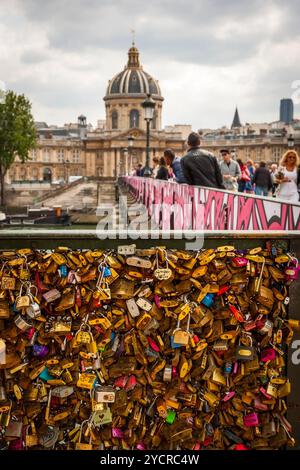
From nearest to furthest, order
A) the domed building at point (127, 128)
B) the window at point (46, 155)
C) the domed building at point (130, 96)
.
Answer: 1. the domed building at point (127, 128)
2. the domed building at point (130, 96)
3. the window at point (46, 155)

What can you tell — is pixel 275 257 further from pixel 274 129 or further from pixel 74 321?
pixel 274 129

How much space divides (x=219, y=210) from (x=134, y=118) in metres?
114

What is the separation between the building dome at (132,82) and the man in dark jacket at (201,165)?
11150 cm

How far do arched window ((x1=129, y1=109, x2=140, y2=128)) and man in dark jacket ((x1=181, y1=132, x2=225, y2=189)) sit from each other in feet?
364

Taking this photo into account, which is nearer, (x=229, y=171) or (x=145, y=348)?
(x=145, y=348)

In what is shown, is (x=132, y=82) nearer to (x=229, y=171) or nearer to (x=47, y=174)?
(x=47, y=174)

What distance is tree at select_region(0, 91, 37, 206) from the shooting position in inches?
2223

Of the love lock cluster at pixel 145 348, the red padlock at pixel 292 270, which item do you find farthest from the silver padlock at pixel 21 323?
the red padlock at pixel 292 270

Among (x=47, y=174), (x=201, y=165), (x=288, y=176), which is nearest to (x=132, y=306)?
(x=201, y=165)

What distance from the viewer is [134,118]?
11694 cm

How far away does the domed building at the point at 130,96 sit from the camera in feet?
380

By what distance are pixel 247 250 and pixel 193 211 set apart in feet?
15.9

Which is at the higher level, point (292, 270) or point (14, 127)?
point (14, 127)

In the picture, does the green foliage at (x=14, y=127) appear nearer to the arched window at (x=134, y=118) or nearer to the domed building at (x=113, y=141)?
the domed building at (x=113, y=141)
